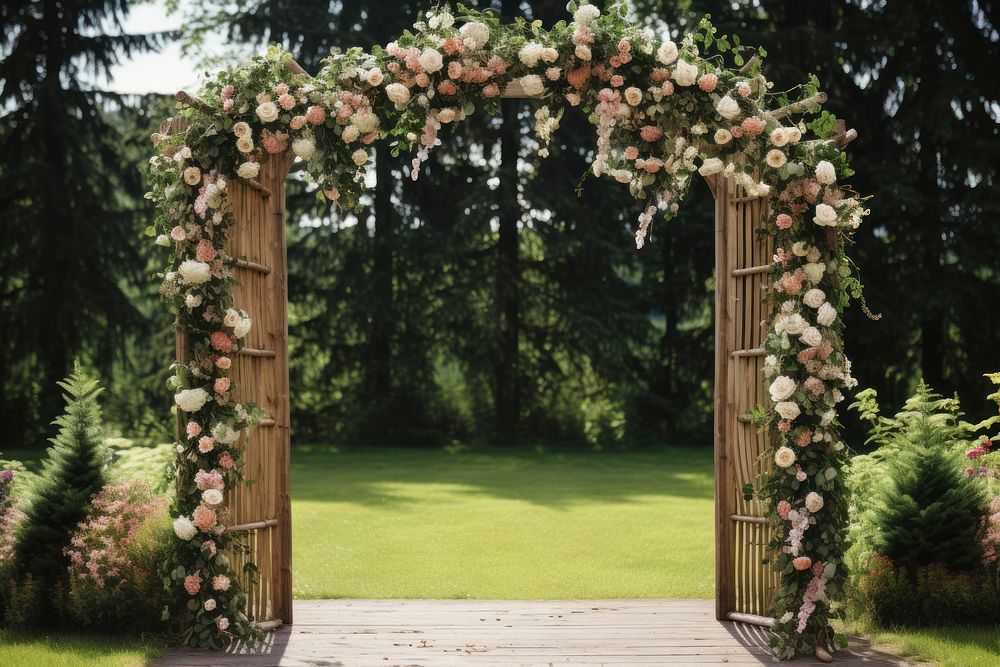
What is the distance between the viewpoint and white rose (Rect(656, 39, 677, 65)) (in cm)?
506

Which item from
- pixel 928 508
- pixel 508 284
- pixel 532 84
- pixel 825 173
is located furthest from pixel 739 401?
pixel 508 284

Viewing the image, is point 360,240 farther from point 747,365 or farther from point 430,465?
point 747,365

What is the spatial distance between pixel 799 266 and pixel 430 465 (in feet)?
32.4

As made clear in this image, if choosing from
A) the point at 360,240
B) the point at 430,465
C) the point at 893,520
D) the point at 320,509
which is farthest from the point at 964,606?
the point at 360,240

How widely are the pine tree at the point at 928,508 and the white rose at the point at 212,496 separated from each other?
357cm

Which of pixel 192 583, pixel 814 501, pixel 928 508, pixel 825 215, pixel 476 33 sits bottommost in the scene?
pixel 192 583

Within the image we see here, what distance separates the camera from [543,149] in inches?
197

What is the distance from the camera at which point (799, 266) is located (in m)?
5.16

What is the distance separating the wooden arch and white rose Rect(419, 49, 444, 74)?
3.26 ft

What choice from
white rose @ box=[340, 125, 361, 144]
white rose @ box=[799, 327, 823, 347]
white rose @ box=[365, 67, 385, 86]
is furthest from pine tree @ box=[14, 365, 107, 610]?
white rose @ box=[799, 327, 823, 347]

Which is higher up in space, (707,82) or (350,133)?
(707,82)

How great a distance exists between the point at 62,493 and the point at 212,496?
4.00ft

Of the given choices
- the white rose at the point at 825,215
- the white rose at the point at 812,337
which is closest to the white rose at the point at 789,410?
the white rose at the point at 812,337

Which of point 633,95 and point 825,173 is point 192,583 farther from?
point 825,173
